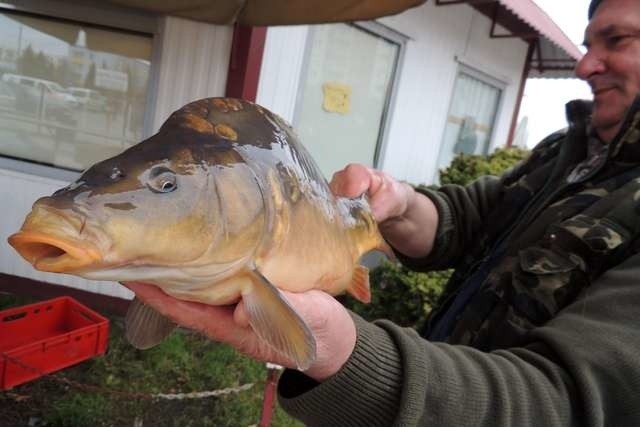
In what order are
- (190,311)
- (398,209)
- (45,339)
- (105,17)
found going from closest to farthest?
(190,311) < (398,209) < (45,339) < (105,17)

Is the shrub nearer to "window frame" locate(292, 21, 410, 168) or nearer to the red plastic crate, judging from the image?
"window frame" locate(292, 21, 410, 168)

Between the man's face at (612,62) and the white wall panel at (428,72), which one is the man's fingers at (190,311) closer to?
the man's face at (612,62)

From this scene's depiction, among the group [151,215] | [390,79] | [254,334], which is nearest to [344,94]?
[390,79]

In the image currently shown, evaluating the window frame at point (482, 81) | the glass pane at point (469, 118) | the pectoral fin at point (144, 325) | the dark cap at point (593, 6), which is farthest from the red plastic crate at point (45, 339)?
the glass pane at point (469, 118)

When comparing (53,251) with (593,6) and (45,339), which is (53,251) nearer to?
(593,6)

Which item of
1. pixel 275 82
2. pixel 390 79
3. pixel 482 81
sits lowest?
pixel 275 82

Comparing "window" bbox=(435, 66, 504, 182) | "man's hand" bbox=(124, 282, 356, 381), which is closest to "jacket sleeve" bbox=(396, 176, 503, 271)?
"man's hand" bbox=(124, 282, 356, 381)

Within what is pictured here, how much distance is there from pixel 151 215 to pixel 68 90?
13.7ft

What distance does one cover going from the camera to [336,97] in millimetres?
5566

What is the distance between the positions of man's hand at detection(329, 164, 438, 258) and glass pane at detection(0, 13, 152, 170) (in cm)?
311

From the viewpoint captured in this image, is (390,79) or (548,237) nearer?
(548,237)

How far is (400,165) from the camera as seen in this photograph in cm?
690

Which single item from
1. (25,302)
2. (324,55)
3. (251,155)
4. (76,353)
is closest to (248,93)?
(324,55)

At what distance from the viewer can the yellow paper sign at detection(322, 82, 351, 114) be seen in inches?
215
